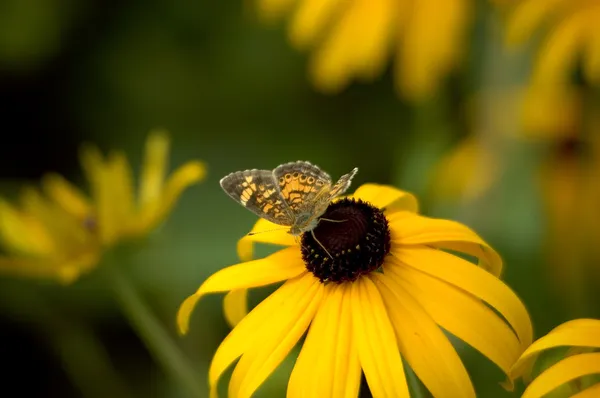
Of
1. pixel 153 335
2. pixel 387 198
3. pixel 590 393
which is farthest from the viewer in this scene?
pixel 153 335

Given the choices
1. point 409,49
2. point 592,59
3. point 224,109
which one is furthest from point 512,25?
point 224,109

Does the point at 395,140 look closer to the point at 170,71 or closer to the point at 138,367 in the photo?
the point at 170,71

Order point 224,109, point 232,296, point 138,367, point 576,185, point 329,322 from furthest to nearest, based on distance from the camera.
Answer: point 224,109
point 138,367
point 576,185
point 232,296
point 329,322

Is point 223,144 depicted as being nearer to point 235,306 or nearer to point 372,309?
point 235,306

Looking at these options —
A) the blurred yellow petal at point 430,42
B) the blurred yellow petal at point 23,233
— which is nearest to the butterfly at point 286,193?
the blurred yellow petal at point 23,233

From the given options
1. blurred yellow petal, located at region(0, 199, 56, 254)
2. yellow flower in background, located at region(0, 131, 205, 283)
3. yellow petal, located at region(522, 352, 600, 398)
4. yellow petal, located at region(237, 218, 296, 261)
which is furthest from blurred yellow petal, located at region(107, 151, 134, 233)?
yellow petal, located at region(522, 352, 600, 398)

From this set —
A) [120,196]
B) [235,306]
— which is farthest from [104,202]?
[235,306]
